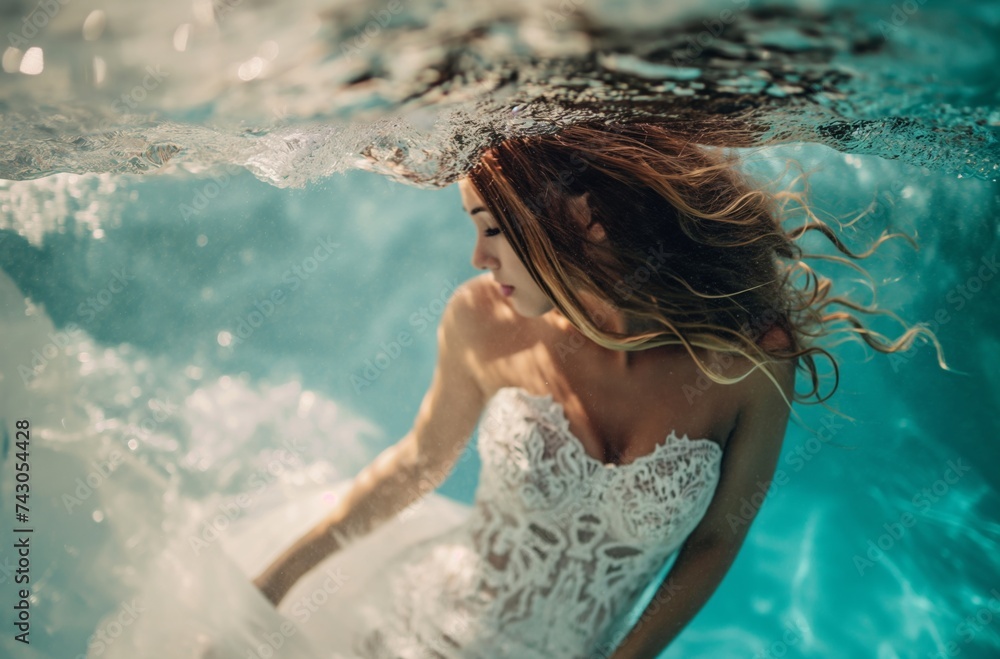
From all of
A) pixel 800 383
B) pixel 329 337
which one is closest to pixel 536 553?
pixel 329 337

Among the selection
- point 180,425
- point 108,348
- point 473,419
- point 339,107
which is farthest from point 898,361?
point 108,348

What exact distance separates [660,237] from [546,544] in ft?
4.48

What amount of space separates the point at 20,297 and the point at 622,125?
3.10 meters

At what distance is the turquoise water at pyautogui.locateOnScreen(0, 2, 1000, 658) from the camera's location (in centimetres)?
237

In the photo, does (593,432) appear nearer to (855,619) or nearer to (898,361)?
(898,361)

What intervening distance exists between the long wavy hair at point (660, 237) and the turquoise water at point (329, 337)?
0.30 metres

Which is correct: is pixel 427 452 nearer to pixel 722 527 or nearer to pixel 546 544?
pixel 546 544

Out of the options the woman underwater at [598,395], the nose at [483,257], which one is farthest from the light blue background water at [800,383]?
the nose at [483,257]

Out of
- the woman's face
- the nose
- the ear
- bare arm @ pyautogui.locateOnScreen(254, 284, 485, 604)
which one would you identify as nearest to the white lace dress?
bare arm @ pyautogui.locateOnScreen(254, 284, 485, 604)

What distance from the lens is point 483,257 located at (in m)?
2.36

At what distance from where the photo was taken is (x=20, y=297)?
3240 mm

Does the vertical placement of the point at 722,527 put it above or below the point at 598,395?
below

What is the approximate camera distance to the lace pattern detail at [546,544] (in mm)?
2486

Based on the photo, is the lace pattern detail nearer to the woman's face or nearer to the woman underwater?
the woman underwater
